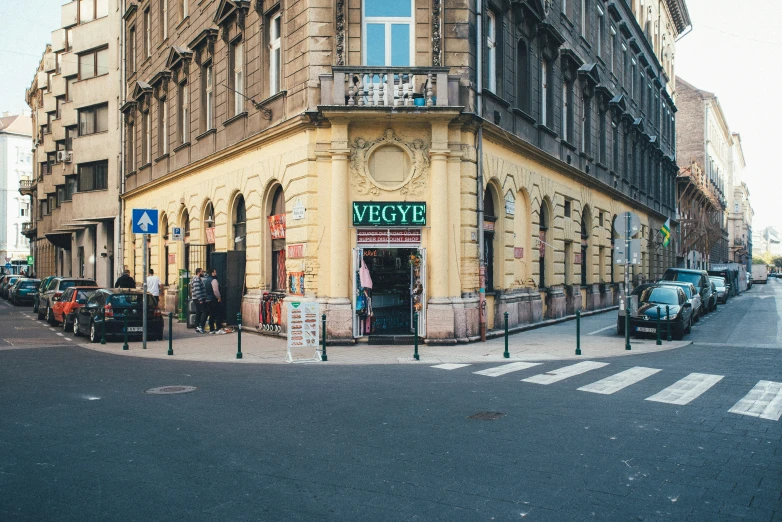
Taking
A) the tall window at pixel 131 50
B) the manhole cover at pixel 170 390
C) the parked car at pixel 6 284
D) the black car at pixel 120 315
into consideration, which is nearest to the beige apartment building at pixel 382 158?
the black car at pixel 120 315

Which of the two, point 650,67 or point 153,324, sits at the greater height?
point 650,67

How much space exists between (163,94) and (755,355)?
914 inches

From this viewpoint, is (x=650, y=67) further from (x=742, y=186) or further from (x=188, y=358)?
(x=742, y=186)

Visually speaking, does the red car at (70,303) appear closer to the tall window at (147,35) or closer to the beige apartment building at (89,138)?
the beige apartment building at (89,138)

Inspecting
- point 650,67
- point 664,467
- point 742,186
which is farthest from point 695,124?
point 664,467

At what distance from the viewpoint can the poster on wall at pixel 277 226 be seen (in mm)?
18320

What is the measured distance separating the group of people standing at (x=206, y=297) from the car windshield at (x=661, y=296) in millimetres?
12781

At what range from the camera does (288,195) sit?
17.5m

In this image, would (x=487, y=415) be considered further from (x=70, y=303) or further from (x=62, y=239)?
(x=62, y=239)

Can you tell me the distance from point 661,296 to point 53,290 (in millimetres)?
21332

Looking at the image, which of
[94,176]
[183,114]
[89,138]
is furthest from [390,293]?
[89,138]

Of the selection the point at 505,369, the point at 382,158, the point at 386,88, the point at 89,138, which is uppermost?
the point at 89,138

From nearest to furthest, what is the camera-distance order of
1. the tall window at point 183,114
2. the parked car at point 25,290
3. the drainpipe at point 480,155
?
the drainpipe at point 480,155, the tall window at point 183,114, the parked car at point 25,290

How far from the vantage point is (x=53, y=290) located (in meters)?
24.8
